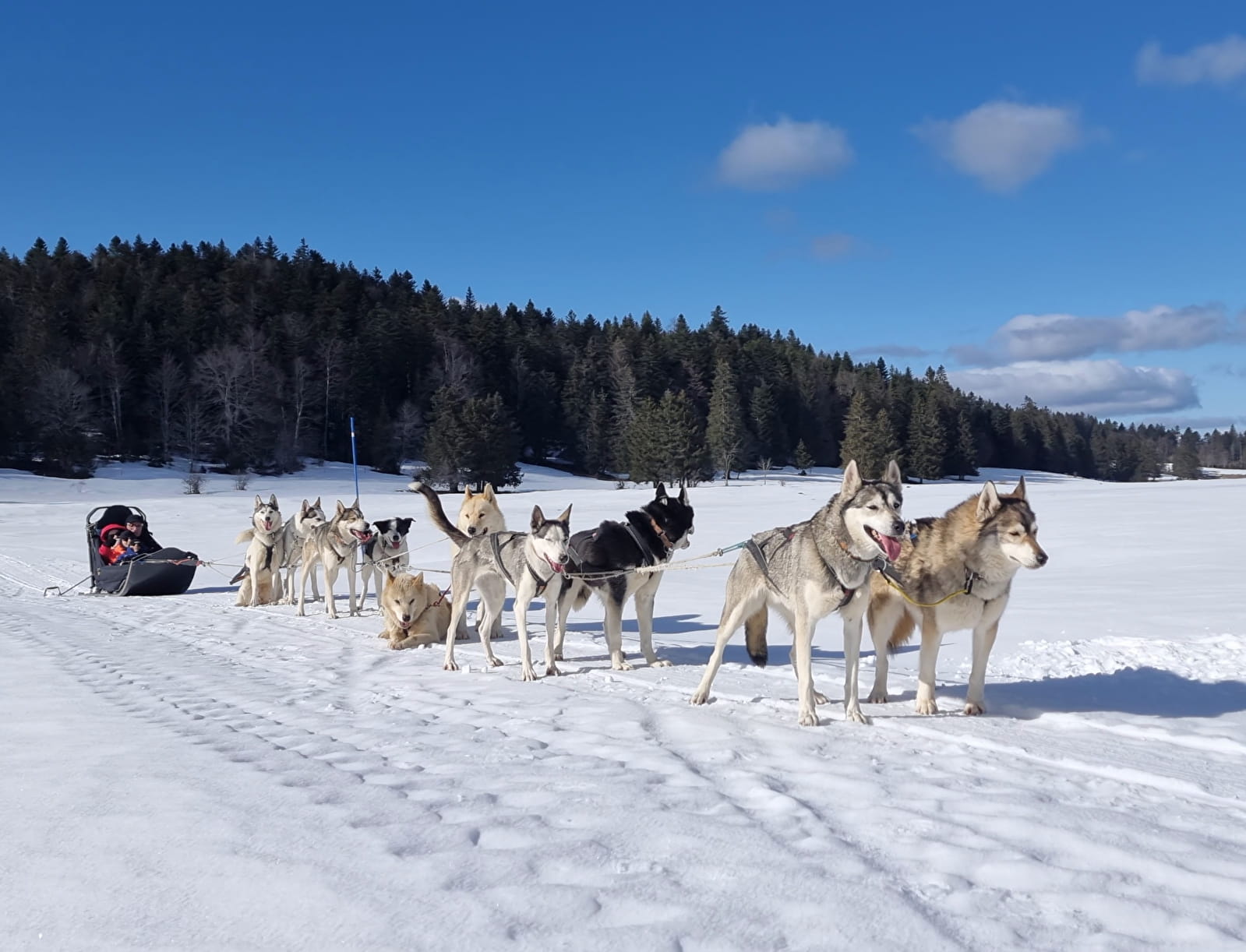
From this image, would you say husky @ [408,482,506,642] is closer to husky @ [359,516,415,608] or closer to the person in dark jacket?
husky @ [359,516,415,608]

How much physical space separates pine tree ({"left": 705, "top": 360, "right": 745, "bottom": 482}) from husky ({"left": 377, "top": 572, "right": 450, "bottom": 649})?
54579 mm

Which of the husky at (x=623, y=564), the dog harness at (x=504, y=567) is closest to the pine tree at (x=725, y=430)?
the husky at (x=623, y=564)

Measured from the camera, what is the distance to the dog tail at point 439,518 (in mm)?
7812

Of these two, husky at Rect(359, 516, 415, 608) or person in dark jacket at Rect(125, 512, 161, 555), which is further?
person in dark jacket at Rect(125, 512, 161, 555)

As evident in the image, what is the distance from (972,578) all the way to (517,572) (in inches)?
133

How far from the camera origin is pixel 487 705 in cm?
528

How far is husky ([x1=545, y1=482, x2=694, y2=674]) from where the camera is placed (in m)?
7.00

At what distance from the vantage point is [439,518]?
27.5 ft

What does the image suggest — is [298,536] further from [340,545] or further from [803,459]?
[803,459]

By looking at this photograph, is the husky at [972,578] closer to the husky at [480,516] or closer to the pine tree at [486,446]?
the husky at [480,516]

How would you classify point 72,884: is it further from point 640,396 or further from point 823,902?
point 640,396

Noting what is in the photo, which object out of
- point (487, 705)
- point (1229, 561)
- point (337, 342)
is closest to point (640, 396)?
point (337, 342)

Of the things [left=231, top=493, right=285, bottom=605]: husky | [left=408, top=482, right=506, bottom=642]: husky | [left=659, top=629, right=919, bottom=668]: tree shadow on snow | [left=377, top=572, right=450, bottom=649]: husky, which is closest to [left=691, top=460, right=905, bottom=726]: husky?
[left=659, top=629, right=919, bottom=668]: tree shadow on snow

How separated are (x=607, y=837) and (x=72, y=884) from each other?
5.00ft
